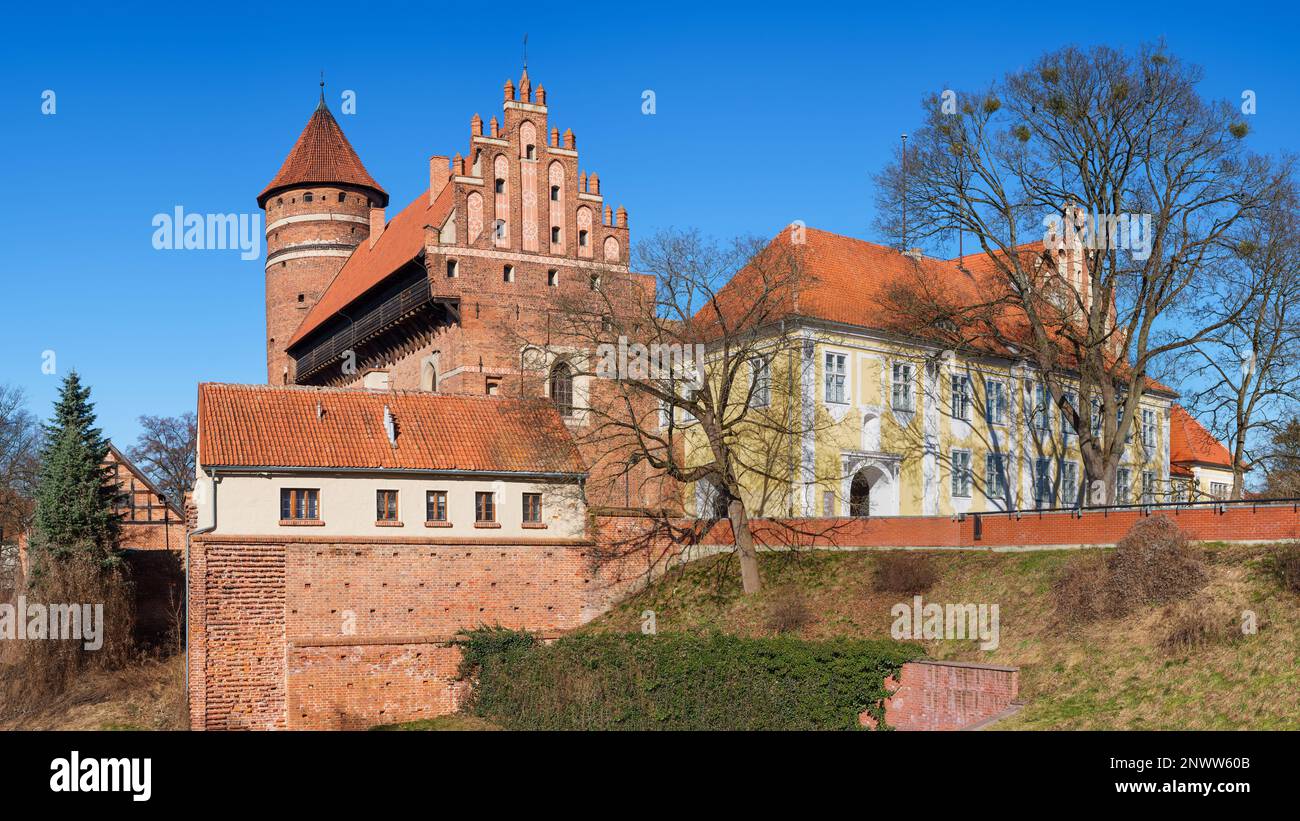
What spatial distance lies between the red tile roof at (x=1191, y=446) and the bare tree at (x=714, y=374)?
1050 inches

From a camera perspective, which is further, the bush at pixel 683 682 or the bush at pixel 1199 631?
the bush at pixel 683 682

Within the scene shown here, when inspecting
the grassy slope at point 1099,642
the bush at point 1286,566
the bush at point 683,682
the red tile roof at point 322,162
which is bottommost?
the bush at point 683,682

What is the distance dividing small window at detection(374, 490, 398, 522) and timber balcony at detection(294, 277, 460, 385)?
760 centimetres

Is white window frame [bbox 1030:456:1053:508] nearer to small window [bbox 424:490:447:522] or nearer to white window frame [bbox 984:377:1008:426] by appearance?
white window frame [bbox 984:377:1008:426]

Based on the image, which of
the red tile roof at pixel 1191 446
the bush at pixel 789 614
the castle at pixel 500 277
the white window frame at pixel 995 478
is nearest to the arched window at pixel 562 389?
the castle at pixel 500 277

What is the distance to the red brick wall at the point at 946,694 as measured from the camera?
19156 millimetres

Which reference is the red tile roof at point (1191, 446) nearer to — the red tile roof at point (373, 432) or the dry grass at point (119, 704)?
the red tile roof at point (373, 432)

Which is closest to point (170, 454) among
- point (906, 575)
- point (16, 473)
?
point (16, 473)

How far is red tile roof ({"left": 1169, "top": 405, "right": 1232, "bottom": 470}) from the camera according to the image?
5291 centimetres

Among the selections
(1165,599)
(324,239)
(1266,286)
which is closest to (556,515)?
(1165,599)

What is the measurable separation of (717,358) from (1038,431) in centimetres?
1183

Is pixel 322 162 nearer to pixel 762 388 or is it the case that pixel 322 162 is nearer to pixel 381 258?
pixel 381 258

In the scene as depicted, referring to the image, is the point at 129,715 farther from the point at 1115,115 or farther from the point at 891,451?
the point at 1115,115

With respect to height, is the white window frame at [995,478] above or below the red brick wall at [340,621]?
above
